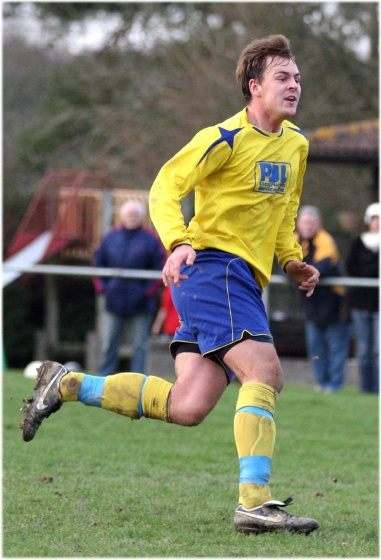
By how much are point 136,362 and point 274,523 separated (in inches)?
269

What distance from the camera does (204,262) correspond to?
464 centimetres

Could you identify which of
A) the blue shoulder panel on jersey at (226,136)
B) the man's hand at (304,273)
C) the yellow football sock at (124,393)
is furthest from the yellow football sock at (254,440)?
the blue shoulder panel on jersey at (226,136)

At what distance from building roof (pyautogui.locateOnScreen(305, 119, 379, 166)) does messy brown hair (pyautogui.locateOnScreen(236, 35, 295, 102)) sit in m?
11.5

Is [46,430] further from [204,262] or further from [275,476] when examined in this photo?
[204,262]

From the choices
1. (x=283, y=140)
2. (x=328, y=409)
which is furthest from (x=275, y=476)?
(x=328, y=409)

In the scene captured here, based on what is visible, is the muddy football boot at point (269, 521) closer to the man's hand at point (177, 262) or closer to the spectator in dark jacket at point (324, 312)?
the man's hand at point (177, 262)

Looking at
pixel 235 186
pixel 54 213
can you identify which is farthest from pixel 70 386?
pixel 54 213

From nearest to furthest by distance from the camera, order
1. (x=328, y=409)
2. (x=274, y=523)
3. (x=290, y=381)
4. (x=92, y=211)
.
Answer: (x=274, y=523), (x=328, y=409), (x=290, y=381), (x=92, y=211)

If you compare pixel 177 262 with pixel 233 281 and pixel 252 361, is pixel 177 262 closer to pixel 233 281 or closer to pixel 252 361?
pixel 233 281

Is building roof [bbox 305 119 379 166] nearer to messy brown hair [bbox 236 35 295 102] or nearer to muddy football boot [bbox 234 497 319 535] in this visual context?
messy brown hair [bbox 236 35 295 102]

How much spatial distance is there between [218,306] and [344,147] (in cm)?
1253

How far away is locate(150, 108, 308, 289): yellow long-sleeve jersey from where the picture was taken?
4.48 metres

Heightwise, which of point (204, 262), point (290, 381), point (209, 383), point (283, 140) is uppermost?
point (283, 140)

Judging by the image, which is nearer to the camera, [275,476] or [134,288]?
[275,476]
